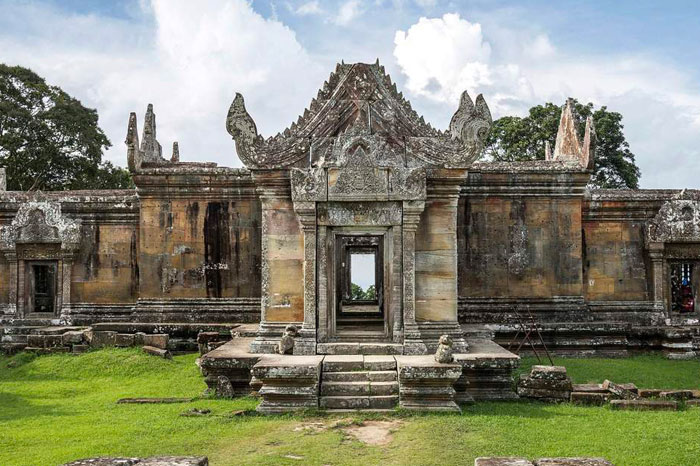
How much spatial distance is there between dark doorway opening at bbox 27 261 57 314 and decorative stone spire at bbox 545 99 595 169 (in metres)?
13.1

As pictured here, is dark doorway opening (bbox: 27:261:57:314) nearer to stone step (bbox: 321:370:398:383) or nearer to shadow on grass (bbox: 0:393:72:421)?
shadow on grass (bbox: 0:393:72:421)

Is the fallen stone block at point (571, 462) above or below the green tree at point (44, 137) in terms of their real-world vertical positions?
below

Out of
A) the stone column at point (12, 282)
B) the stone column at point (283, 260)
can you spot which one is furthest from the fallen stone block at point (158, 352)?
the stone column at point (12, 282)

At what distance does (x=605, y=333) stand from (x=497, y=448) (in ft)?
28.4

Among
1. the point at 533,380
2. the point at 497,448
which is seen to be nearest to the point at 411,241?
the point at 533,380

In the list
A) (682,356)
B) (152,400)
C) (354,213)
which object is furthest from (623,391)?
(152,400)

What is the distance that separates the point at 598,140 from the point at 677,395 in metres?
25.1

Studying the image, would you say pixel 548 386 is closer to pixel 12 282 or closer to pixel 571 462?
pixel 571 462

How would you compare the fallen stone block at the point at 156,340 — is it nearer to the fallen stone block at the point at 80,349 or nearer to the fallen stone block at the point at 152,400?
the fallen stone block at the point at 80,349

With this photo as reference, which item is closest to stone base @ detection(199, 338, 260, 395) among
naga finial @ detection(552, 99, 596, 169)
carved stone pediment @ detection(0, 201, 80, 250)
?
carved stone pediment @ detection(0, 201, 80, 250)

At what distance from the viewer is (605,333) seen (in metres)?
15.4

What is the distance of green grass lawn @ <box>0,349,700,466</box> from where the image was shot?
7.62 m

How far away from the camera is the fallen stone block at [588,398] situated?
10.3 m

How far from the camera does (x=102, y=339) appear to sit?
1541 centimetres
